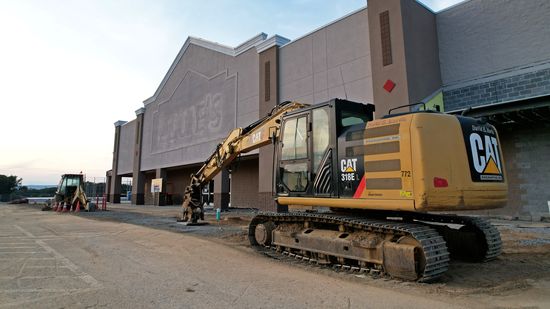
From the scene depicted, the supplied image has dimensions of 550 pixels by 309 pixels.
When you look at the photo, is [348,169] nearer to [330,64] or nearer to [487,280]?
[487,280]

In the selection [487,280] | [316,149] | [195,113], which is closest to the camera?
[487,280]

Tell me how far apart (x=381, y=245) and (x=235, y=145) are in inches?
231

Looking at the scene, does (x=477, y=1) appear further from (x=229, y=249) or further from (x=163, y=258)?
(x=163, y=258)

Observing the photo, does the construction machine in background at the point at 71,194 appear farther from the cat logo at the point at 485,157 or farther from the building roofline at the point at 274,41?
the cat logo at the point at 485,157

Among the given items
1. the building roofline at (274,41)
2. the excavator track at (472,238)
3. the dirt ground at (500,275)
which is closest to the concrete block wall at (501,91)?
the dirt ground at (500,275)

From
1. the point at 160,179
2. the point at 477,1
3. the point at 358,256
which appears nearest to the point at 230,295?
the point at 358,256

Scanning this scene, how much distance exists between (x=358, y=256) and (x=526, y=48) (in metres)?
13.5

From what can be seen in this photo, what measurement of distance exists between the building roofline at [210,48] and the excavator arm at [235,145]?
13.6m

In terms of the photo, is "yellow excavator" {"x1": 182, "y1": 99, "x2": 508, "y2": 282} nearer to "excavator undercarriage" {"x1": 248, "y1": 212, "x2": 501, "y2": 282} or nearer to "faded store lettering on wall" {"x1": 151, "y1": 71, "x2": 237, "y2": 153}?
"excavator undercarriage" {"x1": 248, "y1": 212, "x2": 501, "y2": 282}

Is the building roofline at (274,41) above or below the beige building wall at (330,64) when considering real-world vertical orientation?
above

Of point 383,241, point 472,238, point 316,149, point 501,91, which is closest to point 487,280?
point 472,238

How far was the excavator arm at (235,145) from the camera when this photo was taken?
8.43 meters

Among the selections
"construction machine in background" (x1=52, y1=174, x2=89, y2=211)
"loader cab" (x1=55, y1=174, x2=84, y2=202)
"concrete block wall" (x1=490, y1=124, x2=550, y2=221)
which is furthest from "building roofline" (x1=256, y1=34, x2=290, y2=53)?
"loader cab" (x1=55, y1=174, x2=84, y2=202)

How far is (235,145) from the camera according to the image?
10.3 meters
